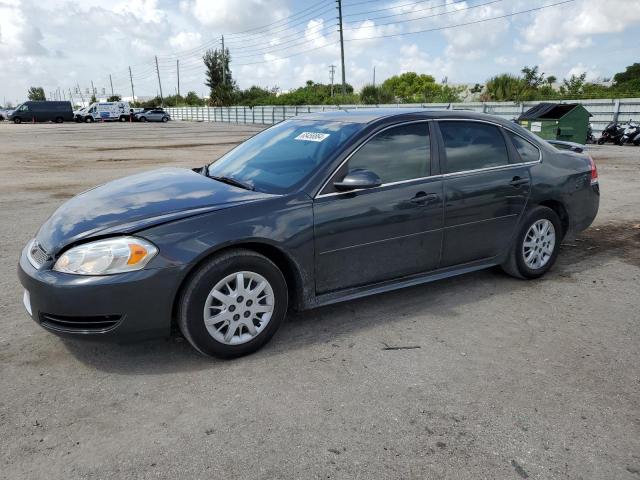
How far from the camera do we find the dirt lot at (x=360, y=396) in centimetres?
238

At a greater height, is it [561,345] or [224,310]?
[224,310]

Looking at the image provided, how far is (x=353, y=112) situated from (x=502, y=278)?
209 cm

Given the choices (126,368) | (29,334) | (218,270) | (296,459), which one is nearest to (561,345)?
(296,459)

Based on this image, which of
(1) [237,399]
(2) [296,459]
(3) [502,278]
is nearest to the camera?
(2) [296,459]

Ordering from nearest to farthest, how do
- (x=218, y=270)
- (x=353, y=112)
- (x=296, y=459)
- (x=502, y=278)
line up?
1. (x=296, y=459)
2. (x=218, y=270)
3. (x=353, y=112)
4. (x=502, y=278)

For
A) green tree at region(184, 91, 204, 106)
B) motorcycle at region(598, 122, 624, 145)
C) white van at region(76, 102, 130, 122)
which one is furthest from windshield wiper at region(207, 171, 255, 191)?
green tree at region(184, 91, 204, 106)

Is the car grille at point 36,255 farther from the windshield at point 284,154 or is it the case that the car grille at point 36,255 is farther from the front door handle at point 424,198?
the front door handle at point 424,198

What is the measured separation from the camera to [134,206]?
3.34 m

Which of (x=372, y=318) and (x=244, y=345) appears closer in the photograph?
(x=244, y=345)

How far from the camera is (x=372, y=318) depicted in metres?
3.94

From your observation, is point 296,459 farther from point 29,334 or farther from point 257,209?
point 29,334

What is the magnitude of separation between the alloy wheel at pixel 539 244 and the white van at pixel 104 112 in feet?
178

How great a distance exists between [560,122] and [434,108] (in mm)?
13327

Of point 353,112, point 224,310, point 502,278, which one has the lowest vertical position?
point 502,278
